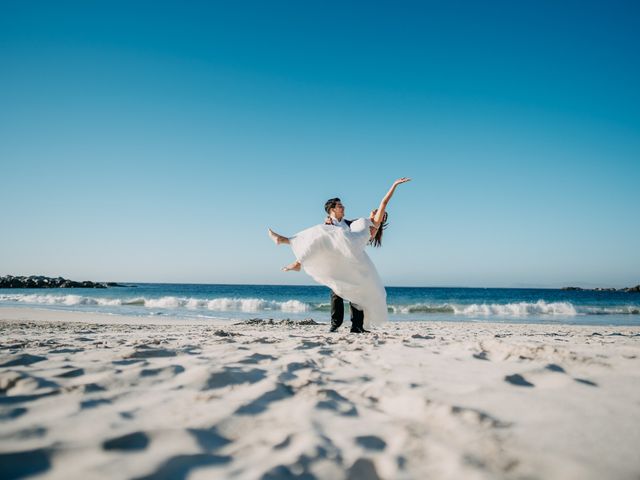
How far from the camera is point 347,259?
5.82m


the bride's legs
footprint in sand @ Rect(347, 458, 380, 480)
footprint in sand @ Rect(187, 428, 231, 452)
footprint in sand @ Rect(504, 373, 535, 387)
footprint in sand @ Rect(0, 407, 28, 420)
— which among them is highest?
the bride's legs

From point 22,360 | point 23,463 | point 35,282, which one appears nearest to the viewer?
point 23,463

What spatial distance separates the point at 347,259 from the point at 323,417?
3.88 m

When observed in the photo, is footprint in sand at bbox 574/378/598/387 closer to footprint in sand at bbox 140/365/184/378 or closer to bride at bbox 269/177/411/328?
footprint in sand at bbox 140/365/184/378

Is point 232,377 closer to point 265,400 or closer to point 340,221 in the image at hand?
point 265,400

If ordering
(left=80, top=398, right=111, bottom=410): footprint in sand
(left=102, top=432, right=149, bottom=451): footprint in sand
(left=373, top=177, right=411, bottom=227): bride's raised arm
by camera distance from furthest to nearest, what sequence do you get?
(left=373, top=177, right=411, bottom=227): bride's raised arm → (left=80, top=398, right=111, bottom=410): footprint in sand → (left=102, top=432, right=149, bottom=451): footprint in sand

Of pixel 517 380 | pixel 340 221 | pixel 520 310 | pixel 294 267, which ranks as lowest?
pixel 520 310

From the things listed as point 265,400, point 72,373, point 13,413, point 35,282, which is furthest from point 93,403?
point 35,282

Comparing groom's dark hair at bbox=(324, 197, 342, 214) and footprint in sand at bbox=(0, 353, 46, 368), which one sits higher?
groom's dark hair at bbox=(324, 197, 342, 214)

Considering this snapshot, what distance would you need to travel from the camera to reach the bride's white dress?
228 inches

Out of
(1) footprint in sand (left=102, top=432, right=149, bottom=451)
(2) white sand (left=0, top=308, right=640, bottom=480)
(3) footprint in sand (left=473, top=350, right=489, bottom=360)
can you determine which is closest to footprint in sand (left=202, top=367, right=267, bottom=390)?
(2) white sand (left=0, top=308, right=640, bottom=480)

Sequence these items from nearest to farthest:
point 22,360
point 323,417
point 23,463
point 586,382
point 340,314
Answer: point 23,463
point 323,417
point 586,382
point 22,360
point 340,314

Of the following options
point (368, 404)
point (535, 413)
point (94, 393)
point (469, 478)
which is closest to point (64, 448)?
point (94, 393)

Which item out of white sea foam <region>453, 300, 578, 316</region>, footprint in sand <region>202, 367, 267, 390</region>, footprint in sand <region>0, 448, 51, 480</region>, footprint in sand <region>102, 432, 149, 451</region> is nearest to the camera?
footprint in sand <region>0, 448, 51, 480</region>
